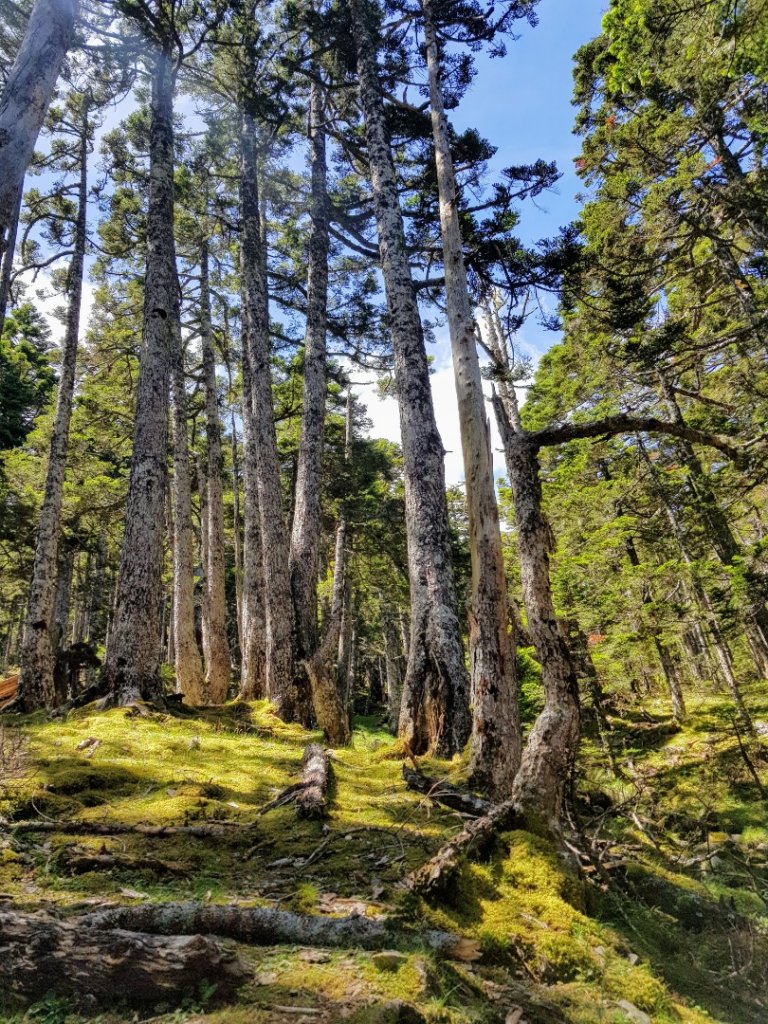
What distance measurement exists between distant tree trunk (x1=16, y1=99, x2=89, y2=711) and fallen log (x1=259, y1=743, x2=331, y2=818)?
7610 millimetres

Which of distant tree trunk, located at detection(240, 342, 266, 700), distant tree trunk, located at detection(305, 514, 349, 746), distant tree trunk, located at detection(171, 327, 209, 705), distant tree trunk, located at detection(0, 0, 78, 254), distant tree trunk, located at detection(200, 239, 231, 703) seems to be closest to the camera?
distant tree trunk, located at detection(0, 0, 78, 254)

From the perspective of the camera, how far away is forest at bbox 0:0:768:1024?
2.86 metres

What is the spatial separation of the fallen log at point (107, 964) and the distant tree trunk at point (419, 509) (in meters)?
4.43

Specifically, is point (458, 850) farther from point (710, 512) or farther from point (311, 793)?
point (710, 512)

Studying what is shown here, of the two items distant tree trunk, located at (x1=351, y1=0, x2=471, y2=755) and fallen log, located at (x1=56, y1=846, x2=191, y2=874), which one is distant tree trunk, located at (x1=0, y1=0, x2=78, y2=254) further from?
distant tree trunk, located at (x1=351, y1=0, x2=471, y2=755)

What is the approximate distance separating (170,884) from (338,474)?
15.6 meters

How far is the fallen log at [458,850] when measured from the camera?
3.23 meters

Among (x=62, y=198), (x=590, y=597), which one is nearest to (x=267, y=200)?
(x=62, y=198)

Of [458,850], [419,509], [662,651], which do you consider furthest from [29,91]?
[662,651]

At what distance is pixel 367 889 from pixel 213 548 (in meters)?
12.2

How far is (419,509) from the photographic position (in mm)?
7762

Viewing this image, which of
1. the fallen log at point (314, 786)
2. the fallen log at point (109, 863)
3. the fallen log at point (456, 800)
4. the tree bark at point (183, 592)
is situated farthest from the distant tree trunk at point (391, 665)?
the fallen log at point (109, 863)

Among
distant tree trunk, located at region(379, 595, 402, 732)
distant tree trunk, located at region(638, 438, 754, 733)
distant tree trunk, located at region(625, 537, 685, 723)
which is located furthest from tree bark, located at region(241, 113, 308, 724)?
distant tree trunk, located at region(379, 595, 402, 732)

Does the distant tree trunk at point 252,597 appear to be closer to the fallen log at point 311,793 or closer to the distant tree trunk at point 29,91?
the fallen log at point 311,793
